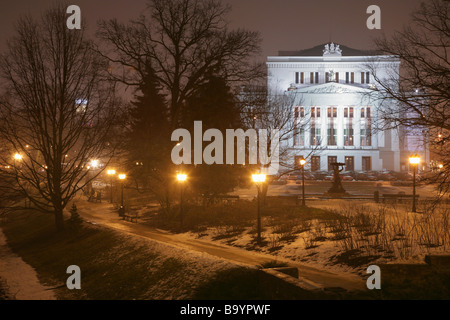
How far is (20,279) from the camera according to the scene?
743 inches

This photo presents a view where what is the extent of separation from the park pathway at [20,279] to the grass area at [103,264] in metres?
0.38

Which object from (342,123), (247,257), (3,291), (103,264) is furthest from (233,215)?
(342,123)

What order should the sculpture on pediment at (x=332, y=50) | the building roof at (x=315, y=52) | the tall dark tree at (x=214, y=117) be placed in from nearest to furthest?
1. the tall dark tree at (x=214, y=117)
2. the sculpture on pediment at (x=332, y=50)
3. the building roof at (x=315, y=52)

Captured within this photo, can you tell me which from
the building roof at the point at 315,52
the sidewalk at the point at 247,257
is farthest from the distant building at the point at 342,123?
the sidewalk at the point at 247,257

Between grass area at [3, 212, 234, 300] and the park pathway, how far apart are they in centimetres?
38

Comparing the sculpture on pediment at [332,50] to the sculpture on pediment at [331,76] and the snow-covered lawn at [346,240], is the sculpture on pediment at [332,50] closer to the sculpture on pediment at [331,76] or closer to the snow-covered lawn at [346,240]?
the sculpture on pediment at [331,76]

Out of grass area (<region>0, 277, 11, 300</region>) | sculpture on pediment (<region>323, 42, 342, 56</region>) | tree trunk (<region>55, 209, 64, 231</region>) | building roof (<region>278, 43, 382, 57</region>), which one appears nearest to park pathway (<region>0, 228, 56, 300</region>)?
grass area (<region>0, 277, 11, 300</region>)

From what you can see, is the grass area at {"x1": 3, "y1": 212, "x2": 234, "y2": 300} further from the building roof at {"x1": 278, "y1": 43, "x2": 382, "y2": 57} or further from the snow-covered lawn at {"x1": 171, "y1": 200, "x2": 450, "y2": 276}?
the building roof at {"x1": 278, "y1": 43, "x2": 382, "y2": 57}

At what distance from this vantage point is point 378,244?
55.2ft

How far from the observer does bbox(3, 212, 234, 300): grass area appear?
13.8 m

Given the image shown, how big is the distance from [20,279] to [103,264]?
382 cm

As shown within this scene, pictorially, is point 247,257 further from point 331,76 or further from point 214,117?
point 331,76

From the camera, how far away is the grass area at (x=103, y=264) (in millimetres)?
13755
